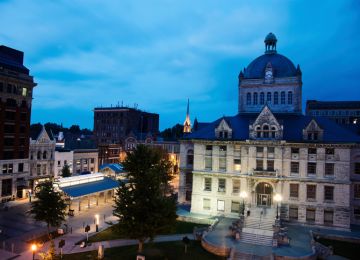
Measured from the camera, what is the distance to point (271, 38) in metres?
60.3

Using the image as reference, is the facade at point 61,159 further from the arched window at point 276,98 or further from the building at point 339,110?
the building at point 339,110

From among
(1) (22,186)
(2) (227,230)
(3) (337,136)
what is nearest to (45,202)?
(2) (227,230)

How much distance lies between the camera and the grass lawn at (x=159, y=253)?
103ft

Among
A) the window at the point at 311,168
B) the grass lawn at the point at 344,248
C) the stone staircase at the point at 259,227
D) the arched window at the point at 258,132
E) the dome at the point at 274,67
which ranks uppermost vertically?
the dome at the point at 274,67

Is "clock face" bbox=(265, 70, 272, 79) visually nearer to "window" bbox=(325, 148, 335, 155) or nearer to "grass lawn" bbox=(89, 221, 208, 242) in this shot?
"window" bbox=(325, 148, 335, 155)

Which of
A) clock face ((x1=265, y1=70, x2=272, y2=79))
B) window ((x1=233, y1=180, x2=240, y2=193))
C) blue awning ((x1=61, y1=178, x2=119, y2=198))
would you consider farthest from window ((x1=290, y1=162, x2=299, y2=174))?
blue awning ((x1=61, y1=178, x2=119, y2=198))

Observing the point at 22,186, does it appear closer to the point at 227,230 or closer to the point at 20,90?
the point at 20,90

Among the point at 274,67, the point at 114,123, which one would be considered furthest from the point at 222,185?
the point at 114,123

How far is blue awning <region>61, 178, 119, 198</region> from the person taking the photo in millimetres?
47000

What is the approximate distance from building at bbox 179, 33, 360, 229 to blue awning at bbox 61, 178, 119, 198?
14.7 m

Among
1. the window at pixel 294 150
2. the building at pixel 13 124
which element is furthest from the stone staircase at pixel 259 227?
the building at pixel 13 124

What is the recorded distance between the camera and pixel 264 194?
153 feet

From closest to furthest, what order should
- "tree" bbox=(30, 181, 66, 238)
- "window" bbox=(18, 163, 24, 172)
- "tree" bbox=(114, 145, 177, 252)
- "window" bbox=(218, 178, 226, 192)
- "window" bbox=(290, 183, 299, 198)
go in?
"tree" bbox=(114, 145, 177, 252) < "tree" bbox=(30, 181, 66, 238) < "window" bbox=(290, 183, 299, 198) < "window" bbox=(218, 178, 226, 192) < "window" bbox=(18, 163, 24, 172)

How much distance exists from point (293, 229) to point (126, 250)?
82.0 feet
